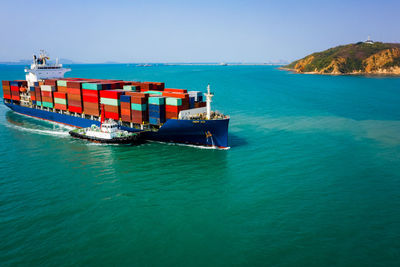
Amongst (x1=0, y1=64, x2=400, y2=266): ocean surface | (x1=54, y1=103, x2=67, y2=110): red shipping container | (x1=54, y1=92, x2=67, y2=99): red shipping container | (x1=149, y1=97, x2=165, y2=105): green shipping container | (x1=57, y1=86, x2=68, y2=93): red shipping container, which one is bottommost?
(x1=0, y1=64, x2=400, y2=266): ocean surface

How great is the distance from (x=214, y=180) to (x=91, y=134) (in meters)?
20.9

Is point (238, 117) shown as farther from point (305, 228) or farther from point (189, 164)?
point (305, 228)

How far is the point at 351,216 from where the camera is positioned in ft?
68.2

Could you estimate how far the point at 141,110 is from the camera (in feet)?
123

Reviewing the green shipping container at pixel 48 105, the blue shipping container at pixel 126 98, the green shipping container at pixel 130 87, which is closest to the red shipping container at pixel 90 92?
the green shipping container at pixel 130 87

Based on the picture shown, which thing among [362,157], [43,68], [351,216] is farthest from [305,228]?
[43,68]

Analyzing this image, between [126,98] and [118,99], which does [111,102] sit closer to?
[118,99]

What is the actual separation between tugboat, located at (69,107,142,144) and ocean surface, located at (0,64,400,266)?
114 cm

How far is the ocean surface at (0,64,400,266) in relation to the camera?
673 inches

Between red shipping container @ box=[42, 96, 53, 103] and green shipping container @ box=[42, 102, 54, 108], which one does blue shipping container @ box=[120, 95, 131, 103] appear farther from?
green shipping container @ box=[42, 102, 54, 108]

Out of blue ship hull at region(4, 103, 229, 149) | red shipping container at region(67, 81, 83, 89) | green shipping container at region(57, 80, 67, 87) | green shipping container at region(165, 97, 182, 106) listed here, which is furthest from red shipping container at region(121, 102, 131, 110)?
green shipping container at region(57, 80, 67, 87)

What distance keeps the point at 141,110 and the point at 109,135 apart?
5552 mm

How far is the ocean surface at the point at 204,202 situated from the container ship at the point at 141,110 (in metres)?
2.11

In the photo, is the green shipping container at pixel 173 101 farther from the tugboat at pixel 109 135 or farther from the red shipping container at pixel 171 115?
the tugboat at pixel 109 135
